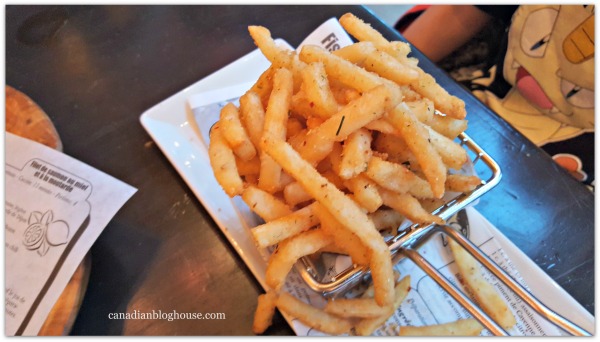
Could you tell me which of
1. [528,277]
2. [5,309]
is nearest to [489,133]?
[528,277]

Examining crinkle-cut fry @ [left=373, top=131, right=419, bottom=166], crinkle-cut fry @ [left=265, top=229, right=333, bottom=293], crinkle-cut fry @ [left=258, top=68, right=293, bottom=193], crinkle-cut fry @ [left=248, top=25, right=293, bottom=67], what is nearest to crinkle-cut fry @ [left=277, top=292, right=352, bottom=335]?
crinkle-cut fry @ [left=265, top=229, right=333, bottom=293]

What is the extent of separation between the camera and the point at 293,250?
0.75 meters

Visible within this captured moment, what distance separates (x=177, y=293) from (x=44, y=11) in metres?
1.07

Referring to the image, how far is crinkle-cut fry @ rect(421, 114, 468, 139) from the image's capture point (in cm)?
85

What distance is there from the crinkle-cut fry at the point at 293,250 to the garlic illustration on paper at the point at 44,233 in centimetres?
49

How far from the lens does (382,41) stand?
89 cm


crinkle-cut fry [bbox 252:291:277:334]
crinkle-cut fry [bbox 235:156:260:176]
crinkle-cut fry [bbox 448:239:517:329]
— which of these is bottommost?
crinkle-cut fry [bbox 448:239:517:329]

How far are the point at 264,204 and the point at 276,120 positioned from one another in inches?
5.8

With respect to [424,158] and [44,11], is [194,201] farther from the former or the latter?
[44,11]

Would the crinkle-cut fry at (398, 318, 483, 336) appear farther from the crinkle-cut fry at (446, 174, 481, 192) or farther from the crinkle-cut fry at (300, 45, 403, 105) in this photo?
the crinkle-cut fry at (300, 45, 403, 105)

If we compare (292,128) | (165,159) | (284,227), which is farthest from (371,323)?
(165,159)

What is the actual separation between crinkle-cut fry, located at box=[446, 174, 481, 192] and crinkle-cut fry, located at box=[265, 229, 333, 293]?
0.87ft

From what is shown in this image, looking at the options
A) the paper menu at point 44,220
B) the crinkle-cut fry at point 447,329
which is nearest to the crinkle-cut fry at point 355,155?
the crinkle-cut fry at point 447,329

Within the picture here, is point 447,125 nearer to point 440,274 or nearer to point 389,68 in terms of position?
point 389,68
